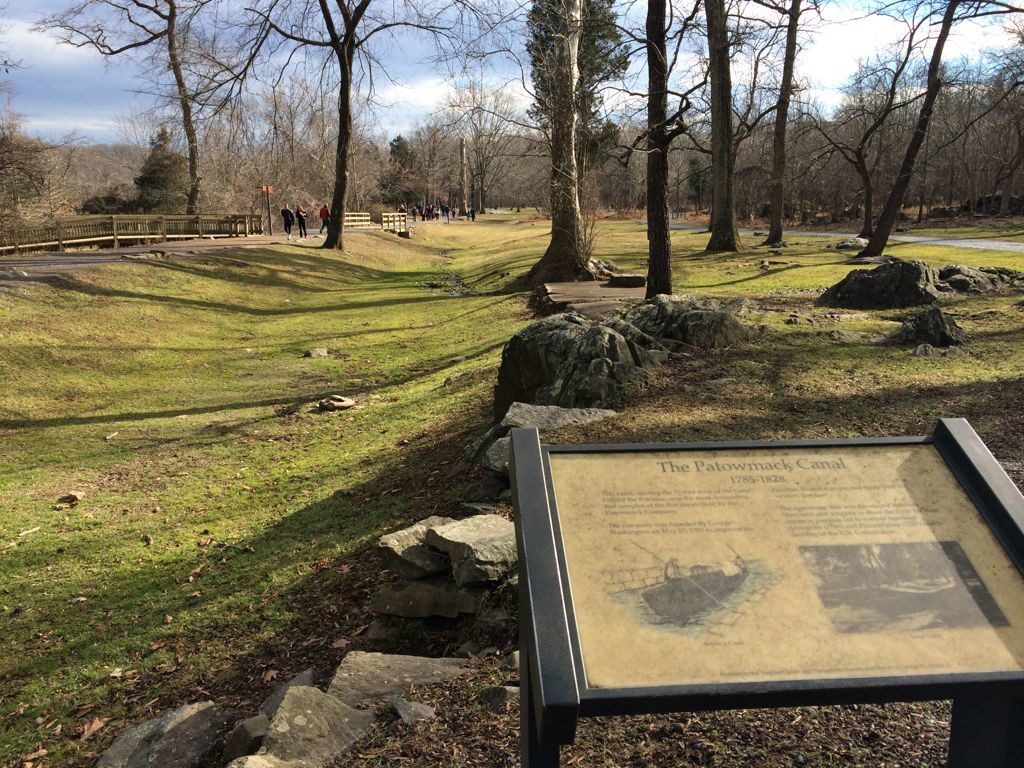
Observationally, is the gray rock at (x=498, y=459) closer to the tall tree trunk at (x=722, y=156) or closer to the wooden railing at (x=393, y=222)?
the tall tree trunk at (x=722, y=156)

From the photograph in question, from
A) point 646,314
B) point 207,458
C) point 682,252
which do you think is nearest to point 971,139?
point 682,252

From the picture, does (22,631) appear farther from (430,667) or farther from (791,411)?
(791,411)

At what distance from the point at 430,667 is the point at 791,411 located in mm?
3997

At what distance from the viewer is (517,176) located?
107562mm

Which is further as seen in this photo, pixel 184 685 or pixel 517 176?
pixel 517 176

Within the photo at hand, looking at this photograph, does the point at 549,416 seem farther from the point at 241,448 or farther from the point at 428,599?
the point at 241,448

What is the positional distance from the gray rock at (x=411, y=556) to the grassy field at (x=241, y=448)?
44 centimetres

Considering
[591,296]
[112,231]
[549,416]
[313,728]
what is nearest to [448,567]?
[313,728]

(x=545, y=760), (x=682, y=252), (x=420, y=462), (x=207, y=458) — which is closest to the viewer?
(x=545, y=760)

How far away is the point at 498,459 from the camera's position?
5730mm

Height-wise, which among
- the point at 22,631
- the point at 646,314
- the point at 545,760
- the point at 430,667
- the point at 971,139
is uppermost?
the point at 971,139

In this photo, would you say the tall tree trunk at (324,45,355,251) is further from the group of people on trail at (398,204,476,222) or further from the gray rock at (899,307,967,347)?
the group of people on trail at (398,204,476,222)

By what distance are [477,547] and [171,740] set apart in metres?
1.82

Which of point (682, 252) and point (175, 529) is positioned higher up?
point (682, 252)
